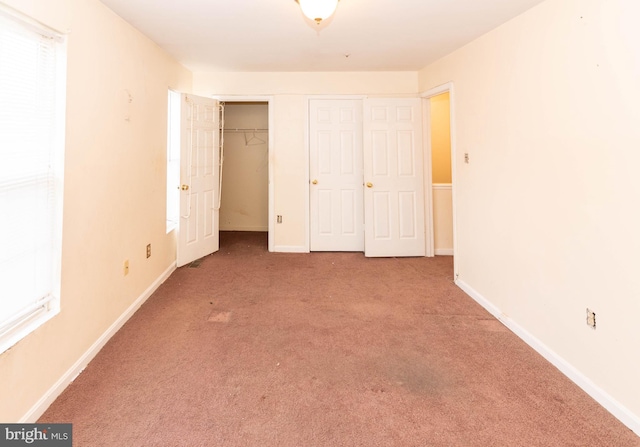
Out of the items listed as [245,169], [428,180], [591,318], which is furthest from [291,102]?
[591,318]

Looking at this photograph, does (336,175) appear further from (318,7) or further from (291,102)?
(318,7)

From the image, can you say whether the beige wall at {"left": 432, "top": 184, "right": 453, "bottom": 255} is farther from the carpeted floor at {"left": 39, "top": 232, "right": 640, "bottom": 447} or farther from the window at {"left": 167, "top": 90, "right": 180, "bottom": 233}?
the window at {"left": 167, "top": 90, "right": 180, "bottom": 233}

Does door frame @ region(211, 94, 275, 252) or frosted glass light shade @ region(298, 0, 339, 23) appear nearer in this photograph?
frosted glass light shade @ region(298, 0, 339, 23)

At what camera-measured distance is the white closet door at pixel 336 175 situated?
431cm

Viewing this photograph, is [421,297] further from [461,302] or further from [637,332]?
[637,332]

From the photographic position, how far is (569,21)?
1.87 metres

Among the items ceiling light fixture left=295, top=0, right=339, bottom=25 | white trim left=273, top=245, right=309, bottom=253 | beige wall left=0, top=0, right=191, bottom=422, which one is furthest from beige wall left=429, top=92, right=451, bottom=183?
beige wall left=0, top=0, right=191, bottom=422

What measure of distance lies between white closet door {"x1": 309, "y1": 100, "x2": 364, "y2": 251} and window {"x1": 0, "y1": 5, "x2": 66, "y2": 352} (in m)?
2.96

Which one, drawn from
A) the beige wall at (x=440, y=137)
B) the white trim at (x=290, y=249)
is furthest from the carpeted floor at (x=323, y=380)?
the beige wall at (x=440, y=137)

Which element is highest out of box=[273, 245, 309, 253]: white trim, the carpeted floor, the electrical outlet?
box=[273, 245, 309, 253]: white trim

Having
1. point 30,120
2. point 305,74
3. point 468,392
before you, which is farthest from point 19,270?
point 305,74

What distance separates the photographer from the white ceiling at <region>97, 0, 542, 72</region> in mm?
2289

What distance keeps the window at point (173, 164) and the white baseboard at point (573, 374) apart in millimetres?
3374

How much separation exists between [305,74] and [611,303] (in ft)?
12.9
